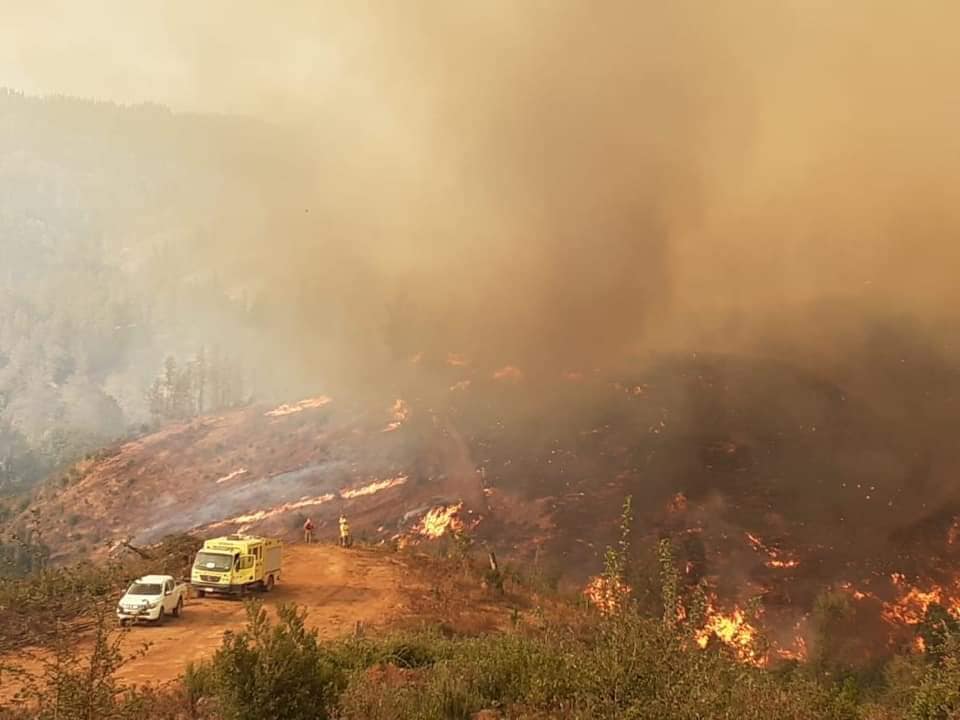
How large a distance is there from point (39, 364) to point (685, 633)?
16551 centimetres

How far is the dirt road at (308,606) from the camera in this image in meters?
22.0

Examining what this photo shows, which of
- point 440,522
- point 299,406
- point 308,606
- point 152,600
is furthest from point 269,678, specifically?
point 299,406

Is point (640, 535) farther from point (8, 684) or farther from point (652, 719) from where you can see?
point (652, 719)

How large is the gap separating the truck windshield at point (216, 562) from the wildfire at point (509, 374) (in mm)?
77656

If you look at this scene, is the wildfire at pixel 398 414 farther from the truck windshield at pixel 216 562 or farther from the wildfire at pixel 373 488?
the truck windshield at pixel 216 562

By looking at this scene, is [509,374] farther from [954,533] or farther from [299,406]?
[954,533]

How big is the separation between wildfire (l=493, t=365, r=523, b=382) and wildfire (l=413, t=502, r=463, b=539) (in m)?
37.8

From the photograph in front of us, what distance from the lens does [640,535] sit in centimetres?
6712

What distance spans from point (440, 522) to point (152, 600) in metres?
43.2

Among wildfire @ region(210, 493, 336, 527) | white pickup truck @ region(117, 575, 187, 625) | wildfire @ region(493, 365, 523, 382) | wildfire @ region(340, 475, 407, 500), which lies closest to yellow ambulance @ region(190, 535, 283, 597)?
white pickup truck @ region(117, 575, 187, 625)

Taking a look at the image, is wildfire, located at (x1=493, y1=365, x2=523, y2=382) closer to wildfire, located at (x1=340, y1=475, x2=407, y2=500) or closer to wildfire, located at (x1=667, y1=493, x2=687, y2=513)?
wildfire, located at (x1=340, y1=475, x2=407, y2=500)

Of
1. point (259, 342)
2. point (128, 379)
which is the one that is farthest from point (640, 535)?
point (128, 379)

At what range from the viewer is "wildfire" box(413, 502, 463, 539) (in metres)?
65.5

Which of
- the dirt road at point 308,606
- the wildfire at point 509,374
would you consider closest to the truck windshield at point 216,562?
the dirt road at point 308,606
